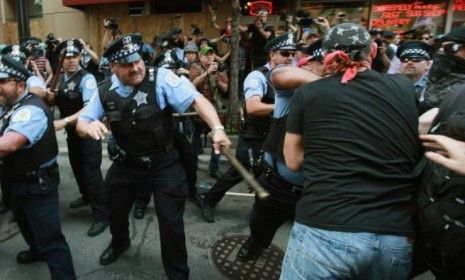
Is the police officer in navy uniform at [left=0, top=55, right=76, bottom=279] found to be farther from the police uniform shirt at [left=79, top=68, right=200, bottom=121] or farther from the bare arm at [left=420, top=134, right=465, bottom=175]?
the bare arm at [left=420, top=134, right=465, bottom=175]

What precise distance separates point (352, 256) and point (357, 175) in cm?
35

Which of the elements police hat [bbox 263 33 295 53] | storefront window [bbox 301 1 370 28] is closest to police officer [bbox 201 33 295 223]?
police hat [bbox 263 33 295 53]

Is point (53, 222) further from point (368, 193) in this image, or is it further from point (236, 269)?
point (368, 193)

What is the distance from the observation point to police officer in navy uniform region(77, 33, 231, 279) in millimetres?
2984

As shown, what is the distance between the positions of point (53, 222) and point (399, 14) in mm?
9343

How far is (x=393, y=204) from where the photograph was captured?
1.82 m

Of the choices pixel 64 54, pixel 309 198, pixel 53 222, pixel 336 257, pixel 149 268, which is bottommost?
pixel 149 268

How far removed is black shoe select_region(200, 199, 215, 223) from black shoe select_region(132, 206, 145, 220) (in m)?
0.66

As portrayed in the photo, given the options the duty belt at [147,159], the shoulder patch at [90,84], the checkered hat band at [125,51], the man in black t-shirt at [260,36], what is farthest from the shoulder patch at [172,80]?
the man in black t-shirt at [260,36]

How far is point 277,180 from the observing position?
2932 mm

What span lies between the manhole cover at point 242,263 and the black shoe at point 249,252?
100mm

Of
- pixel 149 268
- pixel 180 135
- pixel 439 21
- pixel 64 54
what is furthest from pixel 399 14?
pixel 149 268

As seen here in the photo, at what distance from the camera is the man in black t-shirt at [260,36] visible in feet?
24.6

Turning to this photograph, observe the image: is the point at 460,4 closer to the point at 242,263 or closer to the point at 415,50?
the point at 415,50
